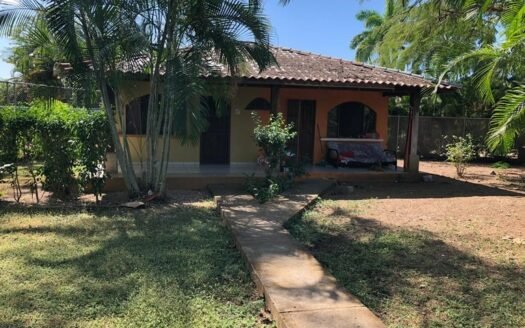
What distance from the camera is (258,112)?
1312 cm

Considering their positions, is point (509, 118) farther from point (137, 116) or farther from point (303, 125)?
point (137, 116)

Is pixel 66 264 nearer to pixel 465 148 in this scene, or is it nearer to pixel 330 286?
pixel 330 286

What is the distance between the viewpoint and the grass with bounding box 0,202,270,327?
4.03m

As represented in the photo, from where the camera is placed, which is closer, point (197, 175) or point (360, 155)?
point (197, 175)

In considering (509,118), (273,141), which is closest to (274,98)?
(273,141)

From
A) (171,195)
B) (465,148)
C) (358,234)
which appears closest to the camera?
(358,234)

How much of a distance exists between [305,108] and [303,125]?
51 cm

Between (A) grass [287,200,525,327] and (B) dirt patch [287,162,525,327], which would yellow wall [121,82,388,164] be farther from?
(A) grass [287,200,525,327]

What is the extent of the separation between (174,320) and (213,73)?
17.6ft

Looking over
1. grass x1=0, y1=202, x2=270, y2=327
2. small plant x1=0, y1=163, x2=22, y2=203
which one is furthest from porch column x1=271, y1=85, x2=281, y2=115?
small plant x1=0, y1=163, x2=22, y2=203

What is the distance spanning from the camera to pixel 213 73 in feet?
27.7

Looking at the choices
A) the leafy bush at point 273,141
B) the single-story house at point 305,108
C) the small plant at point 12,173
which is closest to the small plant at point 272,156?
the leafy bush at point 273,141

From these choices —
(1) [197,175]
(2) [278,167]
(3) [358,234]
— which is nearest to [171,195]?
(1) [197,175]

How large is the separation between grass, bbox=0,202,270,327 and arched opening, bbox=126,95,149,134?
4879 mm
